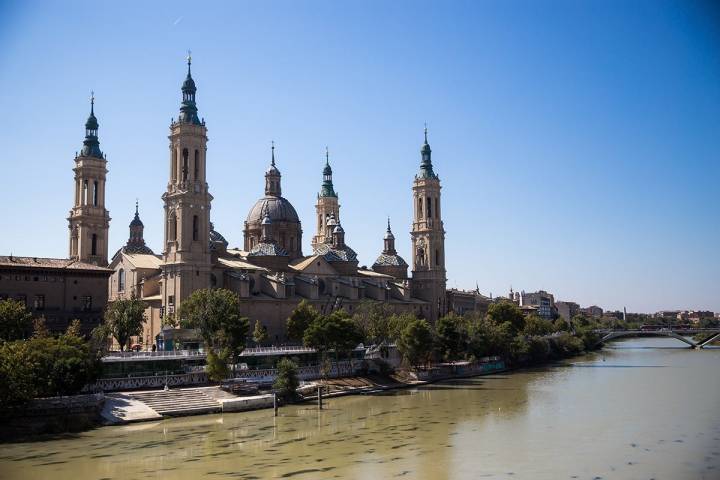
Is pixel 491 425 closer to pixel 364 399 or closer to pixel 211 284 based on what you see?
pixel 364 399

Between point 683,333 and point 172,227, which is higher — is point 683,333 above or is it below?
below

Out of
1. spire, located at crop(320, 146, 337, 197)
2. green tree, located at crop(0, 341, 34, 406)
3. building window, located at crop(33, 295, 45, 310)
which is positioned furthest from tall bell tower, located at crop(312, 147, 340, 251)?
green tree, located at crop(0, 341, 34, 406)

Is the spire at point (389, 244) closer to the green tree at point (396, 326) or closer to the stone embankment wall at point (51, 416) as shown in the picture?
the green tree at point (396, 326)

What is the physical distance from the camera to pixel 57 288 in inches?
2188

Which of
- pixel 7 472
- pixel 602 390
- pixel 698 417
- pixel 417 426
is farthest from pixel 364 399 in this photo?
pixel 7 472

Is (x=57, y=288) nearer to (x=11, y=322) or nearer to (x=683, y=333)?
(x=11, y=322)

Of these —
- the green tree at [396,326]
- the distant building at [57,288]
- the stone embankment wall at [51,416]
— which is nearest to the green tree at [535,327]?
the green tree at [396,326]

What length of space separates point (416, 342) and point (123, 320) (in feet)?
77.2

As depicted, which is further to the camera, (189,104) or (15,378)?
(189,104)

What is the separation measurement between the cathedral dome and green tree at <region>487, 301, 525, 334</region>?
26.4m

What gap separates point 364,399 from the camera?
164 ft

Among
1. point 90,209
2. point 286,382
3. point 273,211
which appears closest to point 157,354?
point 286,382

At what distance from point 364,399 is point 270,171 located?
4635cm

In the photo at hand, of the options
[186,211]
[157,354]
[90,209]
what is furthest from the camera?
[90,209]
